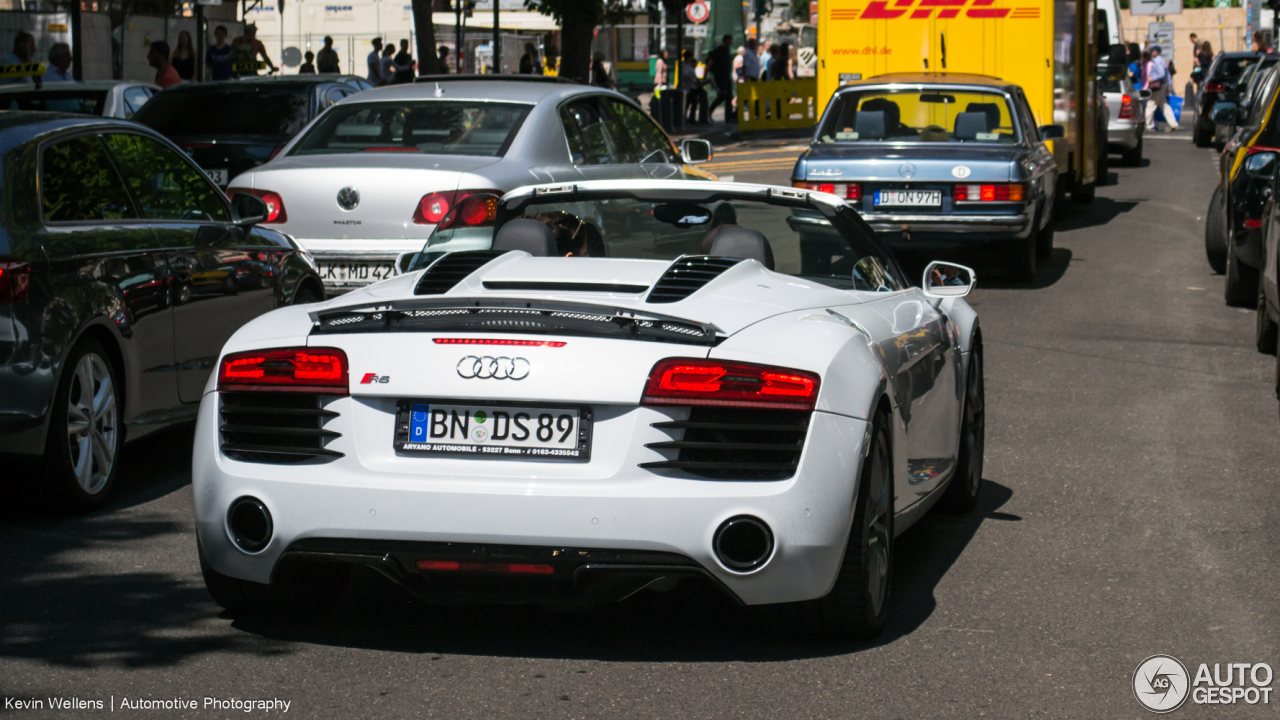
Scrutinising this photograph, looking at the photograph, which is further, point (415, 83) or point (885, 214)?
point (885, 214)

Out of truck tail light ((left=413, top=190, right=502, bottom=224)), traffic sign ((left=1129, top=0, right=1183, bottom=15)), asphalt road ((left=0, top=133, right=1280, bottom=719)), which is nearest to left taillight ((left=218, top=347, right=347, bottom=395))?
asphalt road ((left=0, top=133, right=1280, bottom=719))

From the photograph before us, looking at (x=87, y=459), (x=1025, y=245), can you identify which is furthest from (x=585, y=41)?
(x=87, y=459)

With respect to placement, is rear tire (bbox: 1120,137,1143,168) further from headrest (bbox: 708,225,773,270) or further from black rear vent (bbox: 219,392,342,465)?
black rear vent (bbox: 219,392,342,465)

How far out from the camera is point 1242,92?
30016 mm

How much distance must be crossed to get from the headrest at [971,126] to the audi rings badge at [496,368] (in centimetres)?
1029

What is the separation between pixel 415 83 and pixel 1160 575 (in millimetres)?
7420

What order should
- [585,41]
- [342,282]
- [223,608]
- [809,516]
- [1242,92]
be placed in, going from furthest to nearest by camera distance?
1. [585,41]
2. [1242,92]
3. [342,282]
4. [223,608]
5. [809,516]

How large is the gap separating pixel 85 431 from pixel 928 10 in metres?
12.7

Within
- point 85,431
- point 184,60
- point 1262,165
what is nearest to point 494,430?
point 85,431

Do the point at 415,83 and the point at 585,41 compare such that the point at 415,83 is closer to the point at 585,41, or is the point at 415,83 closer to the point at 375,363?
the point at 375,363

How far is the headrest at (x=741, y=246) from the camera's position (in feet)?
17.5

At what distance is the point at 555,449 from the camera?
4.21 m

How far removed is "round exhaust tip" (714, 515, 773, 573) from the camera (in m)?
4.16

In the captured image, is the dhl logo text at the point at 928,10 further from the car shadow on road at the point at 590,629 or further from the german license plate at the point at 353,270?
the car shadow on road at the point at 590,629
